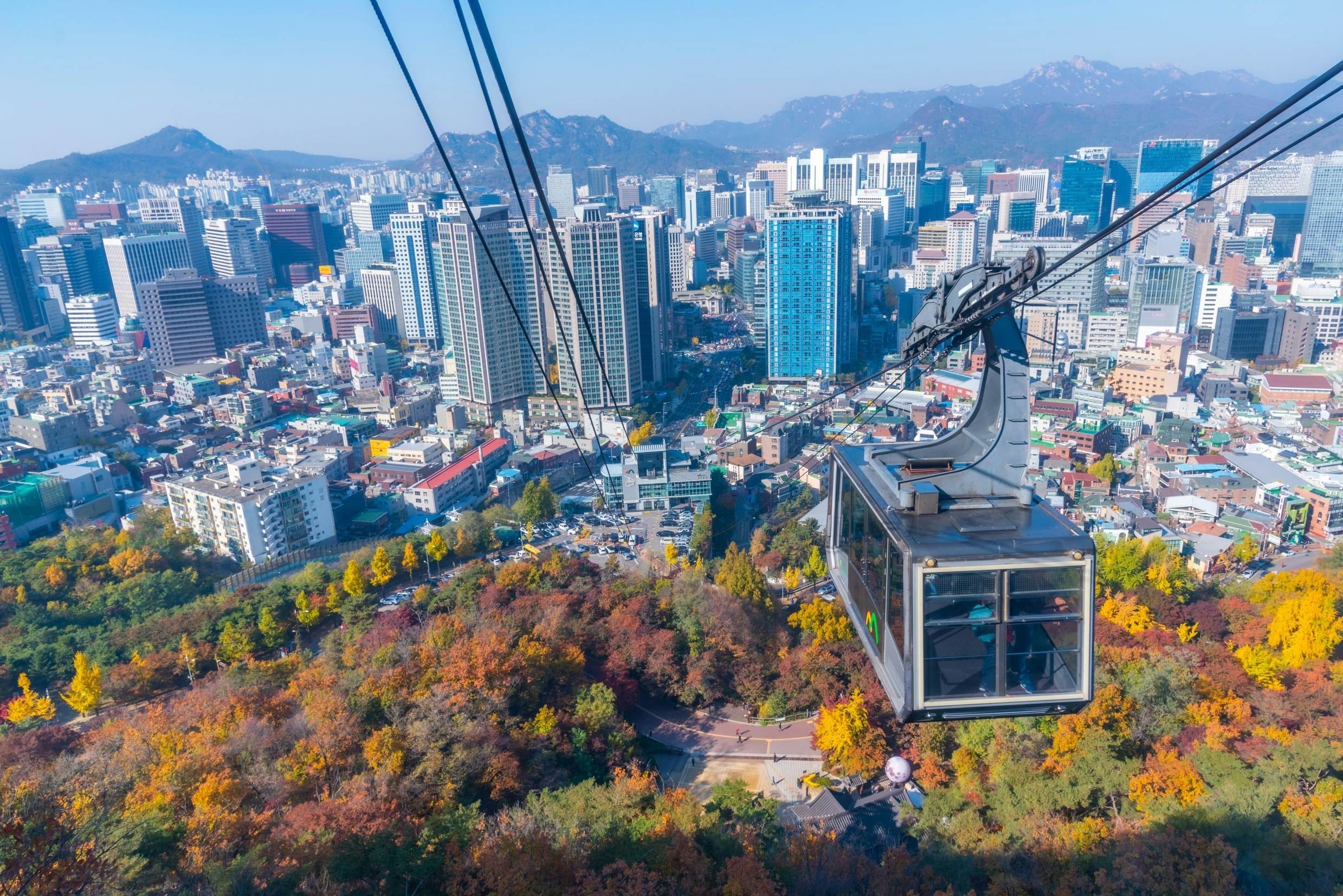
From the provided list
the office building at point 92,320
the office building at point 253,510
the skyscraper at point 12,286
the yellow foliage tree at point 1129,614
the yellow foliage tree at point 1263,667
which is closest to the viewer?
the yellow foliage tree at point 1263,667

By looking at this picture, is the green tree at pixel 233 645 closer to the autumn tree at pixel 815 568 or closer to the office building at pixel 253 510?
the office building at pixel 253 510

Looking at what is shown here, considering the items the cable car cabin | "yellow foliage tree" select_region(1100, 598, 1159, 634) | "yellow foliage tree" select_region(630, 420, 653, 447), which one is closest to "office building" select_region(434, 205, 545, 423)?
"yellow foliage tree" select_region(630, 420, 653, 447)

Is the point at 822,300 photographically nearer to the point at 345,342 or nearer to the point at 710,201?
the point at 345,342

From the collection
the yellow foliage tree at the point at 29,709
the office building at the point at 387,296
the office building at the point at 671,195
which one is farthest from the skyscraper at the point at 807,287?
the office building at the point at 671,195

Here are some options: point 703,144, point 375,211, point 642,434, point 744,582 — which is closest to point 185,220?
point 375,211

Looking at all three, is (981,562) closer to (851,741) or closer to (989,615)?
(989,615)

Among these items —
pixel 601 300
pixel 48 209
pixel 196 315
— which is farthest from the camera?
pixel 48 209
